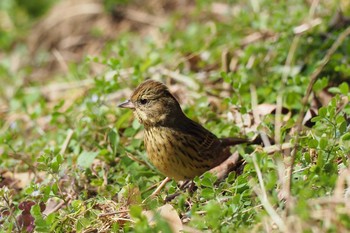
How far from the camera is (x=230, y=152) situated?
18.4 feet

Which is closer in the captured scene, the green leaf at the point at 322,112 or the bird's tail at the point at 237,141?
the green leaf at the point at 322,112

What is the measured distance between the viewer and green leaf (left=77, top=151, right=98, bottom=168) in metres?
5.55

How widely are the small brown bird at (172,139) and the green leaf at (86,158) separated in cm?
48

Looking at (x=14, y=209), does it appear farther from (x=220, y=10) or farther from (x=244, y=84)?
(x=220, y=10)

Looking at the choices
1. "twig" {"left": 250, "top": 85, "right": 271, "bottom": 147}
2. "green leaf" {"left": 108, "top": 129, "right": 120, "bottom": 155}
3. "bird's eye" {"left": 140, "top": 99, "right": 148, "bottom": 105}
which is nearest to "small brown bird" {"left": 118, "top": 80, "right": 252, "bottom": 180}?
"bird's eye" {"left": 140, "top": 99, "right": 148, "bottom": 105}

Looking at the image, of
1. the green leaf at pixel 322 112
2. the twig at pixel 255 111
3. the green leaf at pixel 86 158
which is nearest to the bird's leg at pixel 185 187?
the twig at pixel 255 111

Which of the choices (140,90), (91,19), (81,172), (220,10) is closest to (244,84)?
(140,90)

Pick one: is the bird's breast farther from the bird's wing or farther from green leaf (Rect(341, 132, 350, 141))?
green leaf (Rect(341, 132, 350, 141))

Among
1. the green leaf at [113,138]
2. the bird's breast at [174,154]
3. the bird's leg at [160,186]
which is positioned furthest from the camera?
the green leaf at [113,138]

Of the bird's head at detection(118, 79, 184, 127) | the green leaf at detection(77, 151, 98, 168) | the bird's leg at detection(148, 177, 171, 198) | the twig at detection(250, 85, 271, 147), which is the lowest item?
the bird's leg at detection(148, 177, 171, 198)

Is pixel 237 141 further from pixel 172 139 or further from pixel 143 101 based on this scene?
pixel 143 101

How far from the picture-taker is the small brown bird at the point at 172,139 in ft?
17.2

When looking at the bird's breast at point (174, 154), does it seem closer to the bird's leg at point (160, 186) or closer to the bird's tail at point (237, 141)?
the bird's leg at point (160, 186)

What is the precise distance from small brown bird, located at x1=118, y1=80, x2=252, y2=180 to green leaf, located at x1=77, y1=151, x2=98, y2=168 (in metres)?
0.48
